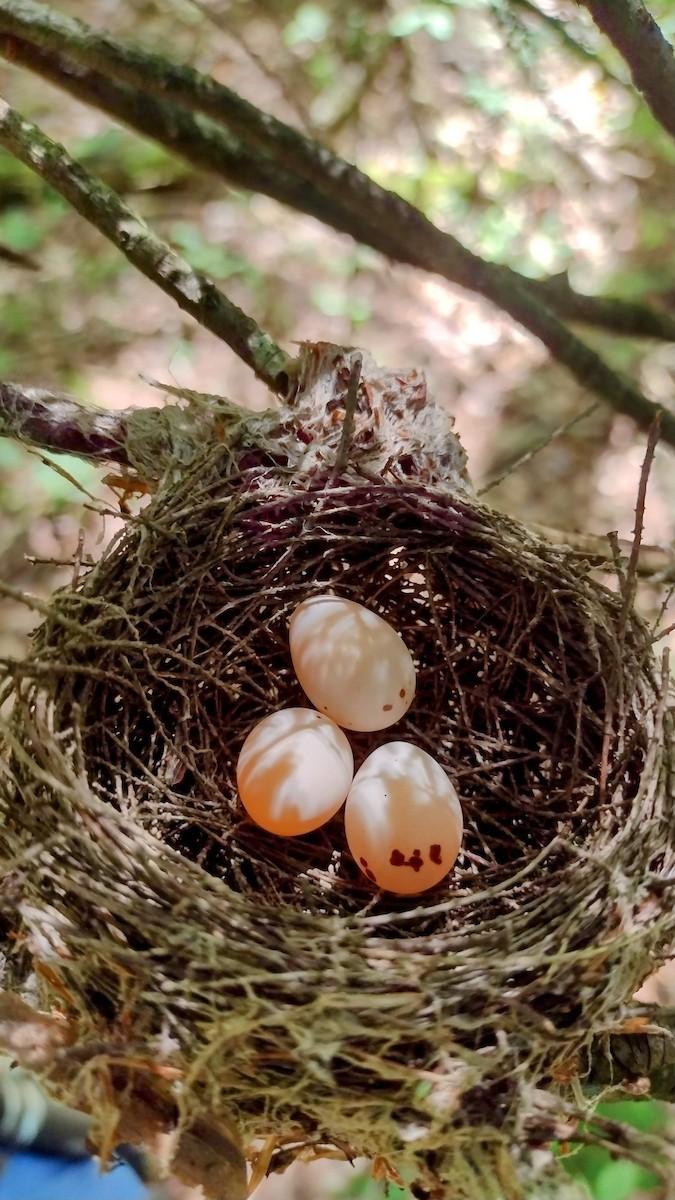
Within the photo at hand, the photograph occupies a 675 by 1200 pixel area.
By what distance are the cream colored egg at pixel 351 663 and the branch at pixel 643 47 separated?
639 mm

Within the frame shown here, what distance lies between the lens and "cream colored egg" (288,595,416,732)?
977 millimetres

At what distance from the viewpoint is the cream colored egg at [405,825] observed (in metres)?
0.91

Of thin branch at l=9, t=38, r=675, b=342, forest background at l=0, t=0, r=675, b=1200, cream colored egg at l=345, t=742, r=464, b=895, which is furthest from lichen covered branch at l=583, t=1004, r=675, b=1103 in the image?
forest background at l=0, t=0, r=675, b=1200

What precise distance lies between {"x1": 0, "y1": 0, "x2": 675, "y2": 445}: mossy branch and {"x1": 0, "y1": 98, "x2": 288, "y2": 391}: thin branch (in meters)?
0.13

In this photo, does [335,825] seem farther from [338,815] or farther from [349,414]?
[349,414]

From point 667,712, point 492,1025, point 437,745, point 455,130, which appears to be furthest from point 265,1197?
point 455,130

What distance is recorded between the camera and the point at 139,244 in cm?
105

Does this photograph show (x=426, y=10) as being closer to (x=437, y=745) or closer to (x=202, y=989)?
(x=437, y=745)

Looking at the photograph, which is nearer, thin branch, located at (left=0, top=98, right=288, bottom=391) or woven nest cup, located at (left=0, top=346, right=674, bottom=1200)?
woven nest cup, located at (left=0, top=346, right=674, bottom=1200)

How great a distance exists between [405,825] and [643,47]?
83cm

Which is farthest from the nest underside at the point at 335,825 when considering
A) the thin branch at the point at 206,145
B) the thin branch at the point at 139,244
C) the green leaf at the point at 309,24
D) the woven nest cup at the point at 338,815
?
the green leaf at the point at 309,24

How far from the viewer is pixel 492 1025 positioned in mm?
704

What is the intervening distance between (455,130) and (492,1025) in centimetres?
222

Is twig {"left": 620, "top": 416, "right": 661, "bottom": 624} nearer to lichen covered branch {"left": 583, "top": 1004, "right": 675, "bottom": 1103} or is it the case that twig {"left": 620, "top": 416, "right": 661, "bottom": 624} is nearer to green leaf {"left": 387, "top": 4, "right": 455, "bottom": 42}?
lichen covered branch {"left": 583, "top": 1004, "right": 675, "bottom": 1103}
